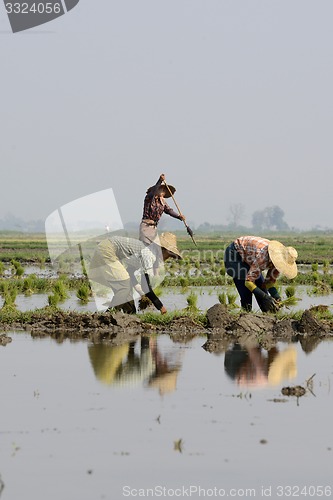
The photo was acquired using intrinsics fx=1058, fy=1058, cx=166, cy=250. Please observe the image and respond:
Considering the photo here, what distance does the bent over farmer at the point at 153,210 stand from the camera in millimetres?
13844

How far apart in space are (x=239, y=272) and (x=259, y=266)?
1.58ft

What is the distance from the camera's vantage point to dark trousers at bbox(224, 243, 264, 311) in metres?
13.4

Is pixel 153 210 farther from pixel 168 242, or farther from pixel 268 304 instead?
pixel 268 304

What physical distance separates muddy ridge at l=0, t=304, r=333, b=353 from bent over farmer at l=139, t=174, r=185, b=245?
1226 mm

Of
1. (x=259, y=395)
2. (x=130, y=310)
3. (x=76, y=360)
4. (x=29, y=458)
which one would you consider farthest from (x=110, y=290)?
(x=29, y=458)

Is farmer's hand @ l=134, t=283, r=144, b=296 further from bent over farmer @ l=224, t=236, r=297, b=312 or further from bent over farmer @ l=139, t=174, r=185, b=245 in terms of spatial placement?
bent over farmer @ l=224, t=236, r=297, b=312

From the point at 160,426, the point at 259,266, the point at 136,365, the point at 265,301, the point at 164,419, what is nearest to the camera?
the point at 160,426

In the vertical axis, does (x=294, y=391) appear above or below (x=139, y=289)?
below

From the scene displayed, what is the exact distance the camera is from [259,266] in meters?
13.0

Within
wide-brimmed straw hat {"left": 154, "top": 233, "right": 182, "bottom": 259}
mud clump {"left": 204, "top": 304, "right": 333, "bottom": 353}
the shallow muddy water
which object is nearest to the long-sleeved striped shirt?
mud clump {"left": 204, "top": 304, "right": 333, "bottom": 353}

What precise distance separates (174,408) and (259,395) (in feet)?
2.82

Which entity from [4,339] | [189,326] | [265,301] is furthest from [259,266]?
[4,339]

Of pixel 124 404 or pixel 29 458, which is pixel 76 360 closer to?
pixel 124 404

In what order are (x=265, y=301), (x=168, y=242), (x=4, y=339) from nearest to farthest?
1. (x=4, y=339)
2. (x=265, y=301)
3. (x=168, y=242)
